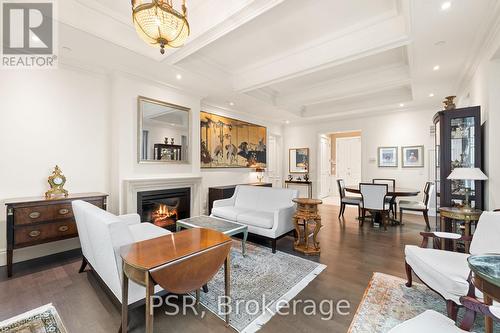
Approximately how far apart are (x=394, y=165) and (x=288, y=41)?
487cm

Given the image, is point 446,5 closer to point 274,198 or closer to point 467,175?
point 467,175

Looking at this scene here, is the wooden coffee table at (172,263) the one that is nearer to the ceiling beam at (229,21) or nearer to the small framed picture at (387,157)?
the ceiling beam at (229,21)

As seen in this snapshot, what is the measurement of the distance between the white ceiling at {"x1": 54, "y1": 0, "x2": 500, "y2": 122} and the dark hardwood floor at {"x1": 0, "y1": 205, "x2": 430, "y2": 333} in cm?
289

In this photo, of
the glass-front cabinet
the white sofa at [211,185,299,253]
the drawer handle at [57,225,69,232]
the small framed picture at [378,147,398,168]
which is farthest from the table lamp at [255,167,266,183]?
the drawer handle at [57,225,69,232]

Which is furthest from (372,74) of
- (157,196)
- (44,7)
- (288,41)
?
(44,7)

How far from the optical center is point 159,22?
6.11 ft

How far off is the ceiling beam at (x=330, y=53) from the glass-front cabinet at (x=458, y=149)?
148 centimetres

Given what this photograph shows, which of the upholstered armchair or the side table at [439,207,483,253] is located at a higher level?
the side table at [439,207,483,253]

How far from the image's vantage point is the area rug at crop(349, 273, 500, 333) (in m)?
1.81

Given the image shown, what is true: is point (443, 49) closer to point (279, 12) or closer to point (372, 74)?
point (372, 74)

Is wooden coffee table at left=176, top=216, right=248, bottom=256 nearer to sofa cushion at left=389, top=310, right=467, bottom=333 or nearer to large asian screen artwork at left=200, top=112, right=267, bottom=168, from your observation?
sofa cushion at left=389, top=310, right=467, bottom=333

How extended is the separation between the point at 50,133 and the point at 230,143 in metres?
3.78

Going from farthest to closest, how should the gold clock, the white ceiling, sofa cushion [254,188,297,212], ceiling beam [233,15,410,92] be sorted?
sofa cushion [254,188,297,212], the gold clock, ceiling beam [233,15,410,92], the white ceiling

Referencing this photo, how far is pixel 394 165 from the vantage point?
6.27 meters
